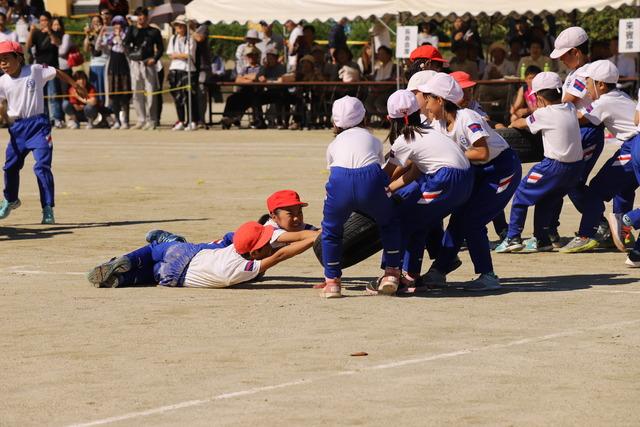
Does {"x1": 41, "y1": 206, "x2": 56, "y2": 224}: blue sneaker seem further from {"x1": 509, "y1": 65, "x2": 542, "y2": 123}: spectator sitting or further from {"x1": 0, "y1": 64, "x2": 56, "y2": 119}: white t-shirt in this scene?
{"x1": 509, "y1": 65, "x2": 542, "y2": 123}: spectator sitting

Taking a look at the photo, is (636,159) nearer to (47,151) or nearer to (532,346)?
(532,346)

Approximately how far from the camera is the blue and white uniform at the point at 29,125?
15.3 meters

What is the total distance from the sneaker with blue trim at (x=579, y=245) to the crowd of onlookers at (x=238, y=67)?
596 inches

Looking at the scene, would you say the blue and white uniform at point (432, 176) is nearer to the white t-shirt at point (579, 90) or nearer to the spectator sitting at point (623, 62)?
the white t-shirt at point (579, 90)

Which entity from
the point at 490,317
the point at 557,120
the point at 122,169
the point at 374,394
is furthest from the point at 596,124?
the point at 122,169

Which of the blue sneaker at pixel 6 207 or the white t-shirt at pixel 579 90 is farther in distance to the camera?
the blue sneaker at pixel 6 207

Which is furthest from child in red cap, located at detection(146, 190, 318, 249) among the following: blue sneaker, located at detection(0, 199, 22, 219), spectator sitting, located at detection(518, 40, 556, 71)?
spectator sitting, located at detection(518, 40, 556, 71)

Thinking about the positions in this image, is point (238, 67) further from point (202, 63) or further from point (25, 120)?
point (25, 120)

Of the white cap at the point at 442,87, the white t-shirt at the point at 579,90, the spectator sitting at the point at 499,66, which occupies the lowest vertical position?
the spectator sitting at the point at 499,66

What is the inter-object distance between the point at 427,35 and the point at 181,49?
4937 mm

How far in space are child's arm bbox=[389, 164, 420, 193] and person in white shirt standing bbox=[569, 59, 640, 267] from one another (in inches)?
102

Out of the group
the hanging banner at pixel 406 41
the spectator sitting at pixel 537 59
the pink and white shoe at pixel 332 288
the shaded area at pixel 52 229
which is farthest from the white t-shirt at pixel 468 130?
the hanging banner at pixel 406 41

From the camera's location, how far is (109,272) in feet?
35.3

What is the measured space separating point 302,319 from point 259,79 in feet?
68.6
